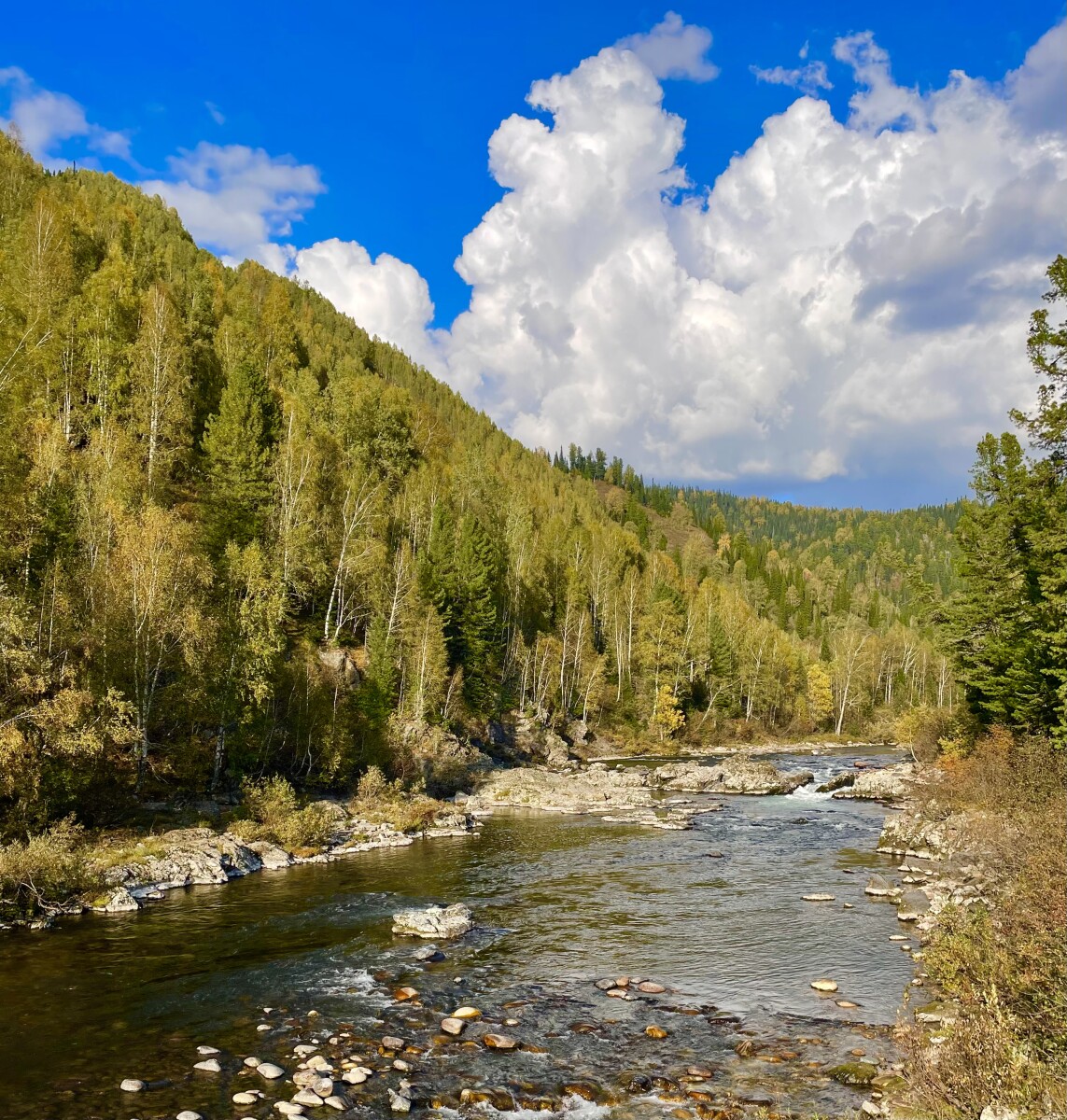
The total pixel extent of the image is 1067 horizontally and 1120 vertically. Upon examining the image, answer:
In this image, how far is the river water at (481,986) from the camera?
13578 millimetres

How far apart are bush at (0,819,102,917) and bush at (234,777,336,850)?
9122mm

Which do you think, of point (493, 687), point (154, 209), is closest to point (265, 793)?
point (493, 687)

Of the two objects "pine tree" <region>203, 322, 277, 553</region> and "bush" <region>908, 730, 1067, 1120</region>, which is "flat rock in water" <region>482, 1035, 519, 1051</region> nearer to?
"bush" <region>908, 730, 1067, 1120</region>

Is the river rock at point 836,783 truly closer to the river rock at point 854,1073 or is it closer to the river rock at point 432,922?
the river rock at point 432,922

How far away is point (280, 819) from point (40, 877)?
12004 mm

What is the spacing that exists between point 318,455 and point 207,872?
129 ft

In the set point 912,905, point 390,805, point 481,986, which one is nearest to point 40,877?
point 481,986

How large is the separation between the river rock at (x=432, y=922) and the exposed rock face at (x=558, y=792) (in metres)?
23.9

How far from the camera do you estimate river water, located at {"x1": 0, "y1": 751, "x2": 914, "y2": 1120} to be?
1358cm

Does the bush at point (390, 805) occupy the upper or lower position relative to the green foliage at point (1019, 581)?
lower

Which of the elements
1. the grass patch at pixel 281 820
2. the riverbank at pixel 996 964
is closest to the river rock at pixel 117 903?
the grass patch at pixel 281 820

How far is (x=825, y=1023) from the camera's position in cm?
1641

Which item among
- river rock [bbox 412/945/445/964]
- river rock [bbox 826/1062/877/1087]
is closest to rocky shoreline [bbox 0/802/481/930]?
river rock [bbox 412/945/445/964]

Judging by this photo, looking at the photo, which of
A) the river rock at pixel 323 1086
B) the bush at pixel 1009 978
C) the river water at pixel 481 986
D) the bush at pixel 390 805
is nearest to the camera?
the bush at pixel 1009 978
